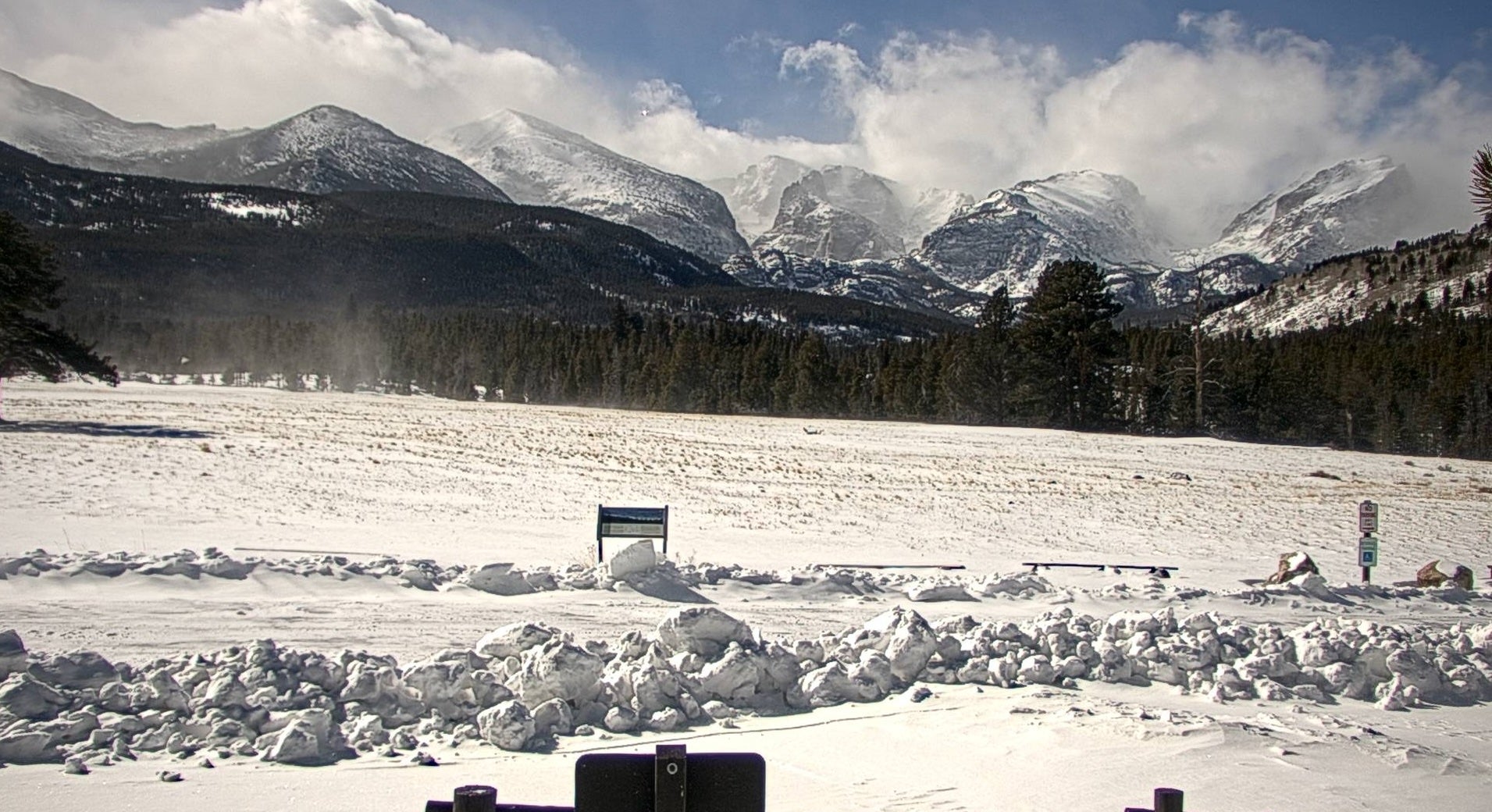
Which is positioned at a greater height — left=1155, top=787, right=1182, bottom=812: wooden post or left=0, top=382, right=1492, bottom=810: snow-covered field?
left=1155, top=787, right=1182, bottom=812: wooden post

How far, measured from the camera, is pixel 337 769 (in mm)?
6410

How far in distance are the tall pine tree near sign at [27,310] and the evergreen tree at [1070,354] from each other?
56141 millimetres

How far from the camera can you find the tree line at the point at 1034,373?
218 feet

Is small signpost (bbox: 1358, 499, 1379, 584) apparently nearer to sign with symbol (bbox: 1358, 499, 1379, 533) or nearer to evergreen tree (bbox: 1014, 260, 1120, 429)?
sign with symbol (bbox: 1358, 499, 1379, 533)

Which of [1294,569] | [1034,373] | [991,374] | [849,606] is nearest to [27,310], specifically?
[849,606]

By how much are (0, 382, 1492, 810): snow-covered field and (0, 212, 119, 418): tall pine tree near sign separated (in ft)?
15.0

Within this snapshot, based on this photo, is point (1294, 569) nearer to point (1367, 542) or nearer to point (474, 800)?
point (1367, 542)

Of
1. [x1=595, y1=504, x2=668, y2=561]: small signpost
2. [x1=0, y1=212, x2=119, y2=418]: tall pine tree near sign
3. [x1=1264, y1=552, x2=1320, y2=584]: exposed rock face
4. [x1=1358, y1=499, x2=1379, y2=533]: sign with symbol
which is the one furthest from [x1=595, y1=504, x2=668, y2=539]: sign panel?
[x1=0, y1=212, x2=119, y2=418]: tall pine tree near sign

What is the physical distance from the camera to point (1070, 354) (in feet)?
219

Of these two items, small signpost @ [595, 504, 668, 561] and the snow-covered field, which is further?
small signpost @ [595, 504, 668, 561]

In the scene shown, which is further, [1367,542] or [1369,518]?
[1369,518]

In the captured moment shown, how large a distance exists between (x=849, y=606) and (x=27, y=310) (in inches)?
1590

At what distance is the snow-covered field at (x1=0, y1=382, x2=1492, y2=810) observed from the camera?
666 cm

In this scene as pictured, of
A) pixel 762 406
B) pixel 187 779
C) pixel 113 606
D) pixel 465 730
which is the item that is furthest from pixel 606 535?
pixel 762 406
